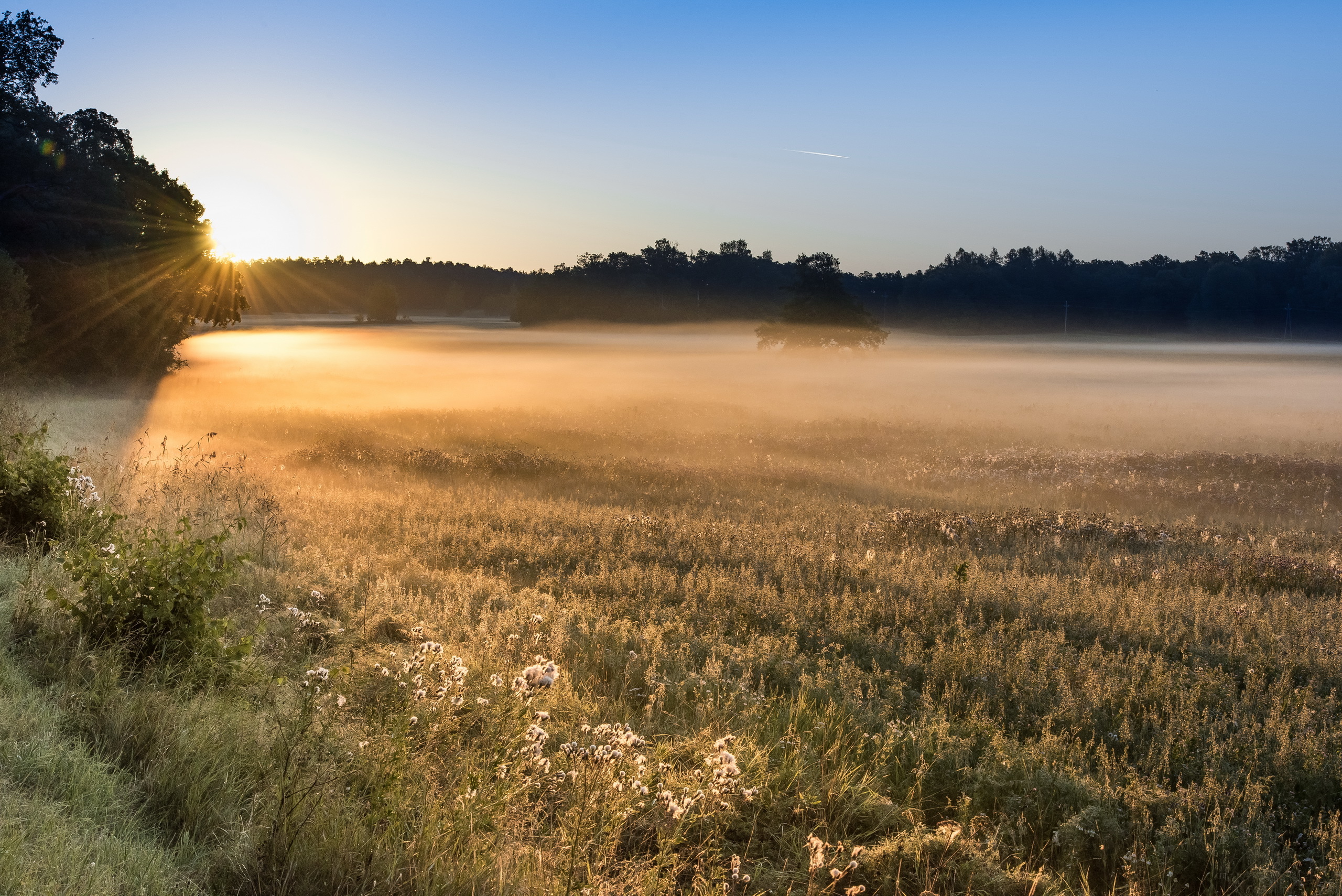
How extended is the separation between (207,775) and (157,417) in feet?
85.2

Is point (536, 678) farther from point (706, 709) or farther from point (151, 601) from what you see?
point (151, 601)

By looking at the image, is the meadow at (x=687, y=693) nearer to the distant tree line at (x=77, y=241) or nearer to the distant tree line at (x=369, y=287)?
the distant tree line at (x=77, y=241)

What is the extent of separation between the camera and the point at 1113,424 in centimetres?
3112

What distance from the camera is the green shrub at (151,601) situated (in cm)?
592

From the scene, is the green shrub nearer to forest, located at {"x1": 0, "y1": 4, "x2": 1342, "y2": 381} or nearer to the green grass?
the green grass

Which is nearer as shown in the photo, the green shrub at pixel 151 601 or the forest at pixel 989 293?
the green shrub at pixel 151 601

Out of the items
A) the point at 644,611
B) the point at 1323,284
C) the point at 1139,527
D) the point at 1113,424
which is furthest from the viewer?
the point at 1323,284

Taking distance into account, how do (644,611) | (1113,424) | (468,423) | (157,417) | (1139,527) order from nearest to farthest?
(644,611), (1139,527), (157,417), (468,423), (1113,424)

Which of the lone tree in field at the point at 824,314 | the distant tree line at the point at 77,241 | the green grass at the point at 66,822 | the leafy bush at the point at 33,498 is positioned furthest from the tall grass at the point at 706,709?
the lone tree in field at the point at 824,314

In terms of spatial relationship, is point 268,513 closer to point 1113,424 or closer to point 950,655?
point 950,655

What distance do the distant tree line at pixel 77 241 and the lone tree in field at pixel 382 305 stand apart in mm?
69212

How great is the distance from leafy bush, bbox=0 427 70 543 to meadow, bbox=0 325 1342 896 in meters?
0.61

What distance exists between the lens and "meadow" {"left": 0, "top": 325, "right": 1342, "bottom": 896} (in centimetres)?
412

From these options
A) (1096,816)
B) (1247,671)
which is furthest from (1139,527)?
(1096,816)
